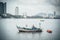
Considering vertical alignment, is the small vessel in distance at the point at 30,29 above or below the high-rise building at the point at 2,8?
below

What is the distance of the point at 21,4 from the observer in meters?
2.39

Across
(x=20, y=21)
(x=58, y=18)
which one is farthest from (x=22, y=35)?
(x=58, y=18)

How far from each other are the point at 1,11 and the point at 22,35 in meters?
0.58

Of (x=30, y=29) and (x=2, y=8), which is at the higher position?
(x=2, y=8)

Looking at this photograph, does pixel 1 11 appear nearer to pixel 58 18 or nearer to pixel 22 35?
pixel 22 35

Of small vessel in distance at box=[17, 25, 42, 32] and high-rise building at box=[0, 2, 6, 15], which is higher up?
high-rise building at box=[0, 2, 6, 15]

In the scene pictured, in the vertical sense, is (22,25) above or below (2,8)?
below

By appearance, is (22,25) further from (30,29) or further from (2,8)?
(2,8)

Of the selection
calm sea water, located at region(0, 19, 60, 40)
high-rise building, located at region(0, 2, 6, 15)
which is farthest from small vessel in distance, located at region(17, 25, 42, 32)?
high-rise building, located at region(0, 2, 6, 15)

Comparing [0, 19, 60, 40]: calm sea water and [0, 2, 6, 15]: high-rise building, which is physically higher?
[0, 2, 6, 15]: high-rise building

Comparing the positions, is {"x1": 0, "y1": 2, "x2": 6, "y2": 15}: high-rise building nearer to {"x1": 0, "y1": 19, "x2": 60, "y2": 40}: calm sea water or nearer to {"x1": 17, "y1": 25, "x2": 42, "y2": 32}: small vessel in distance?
{"x1": 0, "y1": 19, "x2": 60, "y2": 40}: calm sea water

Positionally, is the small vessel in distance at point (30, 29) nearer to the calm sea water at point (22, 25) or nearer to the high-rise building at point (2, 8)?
the calm sea water at point (22, 25)

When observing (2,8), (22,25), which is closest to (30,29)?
(22,25)

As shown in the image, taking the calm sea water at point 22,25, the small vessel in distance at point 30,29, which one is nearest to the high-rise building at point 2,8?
the calm sea water at point 22,25
